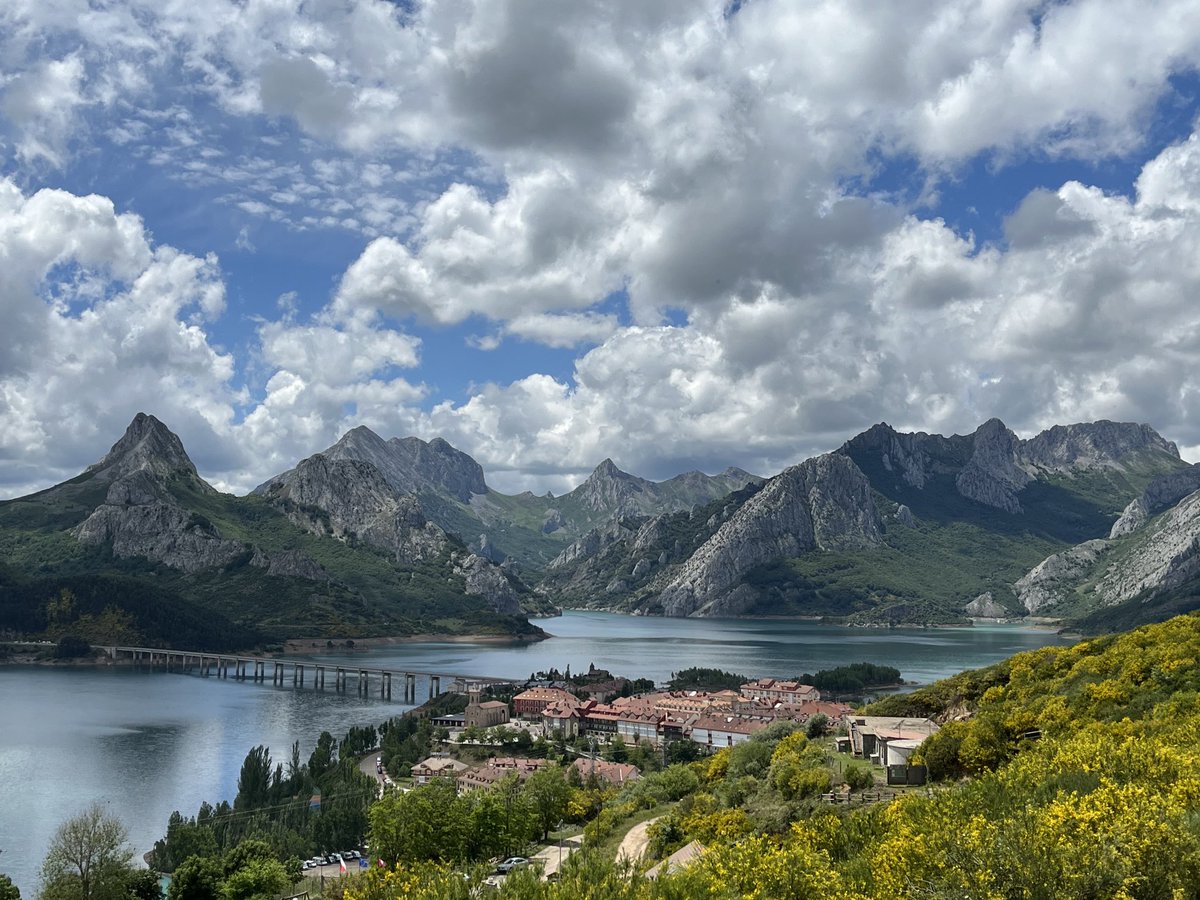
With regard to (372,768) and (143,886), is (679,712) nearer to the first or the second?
(372,768)

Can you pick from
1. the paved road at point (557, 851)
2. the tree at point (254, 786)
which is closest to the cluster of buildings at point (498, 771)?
the tree at point (254, 786)

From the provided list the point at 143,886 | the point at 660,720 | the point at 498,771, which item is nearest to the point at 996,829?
the point at 143,886

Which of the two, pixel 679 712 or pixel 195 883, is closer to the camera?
pixel 195 883

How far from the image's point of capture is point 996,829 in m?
22.0

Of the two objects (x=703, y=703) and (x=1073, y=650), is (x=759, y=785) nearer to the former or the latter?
(x=1073, y=650)

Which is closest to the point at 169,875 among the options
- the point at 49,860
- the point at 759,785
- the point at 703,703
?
the point at 49,860

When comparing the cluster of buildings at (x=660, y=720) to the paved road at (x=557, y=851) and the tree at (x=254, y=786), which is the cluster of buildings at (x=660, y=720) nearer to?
the tree at (x=254, y=786)

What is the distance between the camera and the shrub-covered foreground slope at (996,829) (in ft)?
65.8

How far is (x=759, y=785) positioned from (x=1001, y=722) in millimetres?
13519

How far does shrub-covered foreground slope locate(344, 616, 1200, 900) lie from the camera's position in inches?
789

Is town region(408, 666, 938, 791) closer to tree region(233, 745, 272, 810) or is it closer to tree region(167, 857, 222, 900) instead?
tree region(233, 745, 272, 810)

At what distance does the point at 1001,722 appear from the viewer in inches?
1868

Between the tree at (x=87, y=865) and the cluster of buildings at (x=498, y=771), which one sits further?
the cluster of buildings at (x=498, y=771)

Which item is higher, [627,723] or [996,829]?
[996,829]
